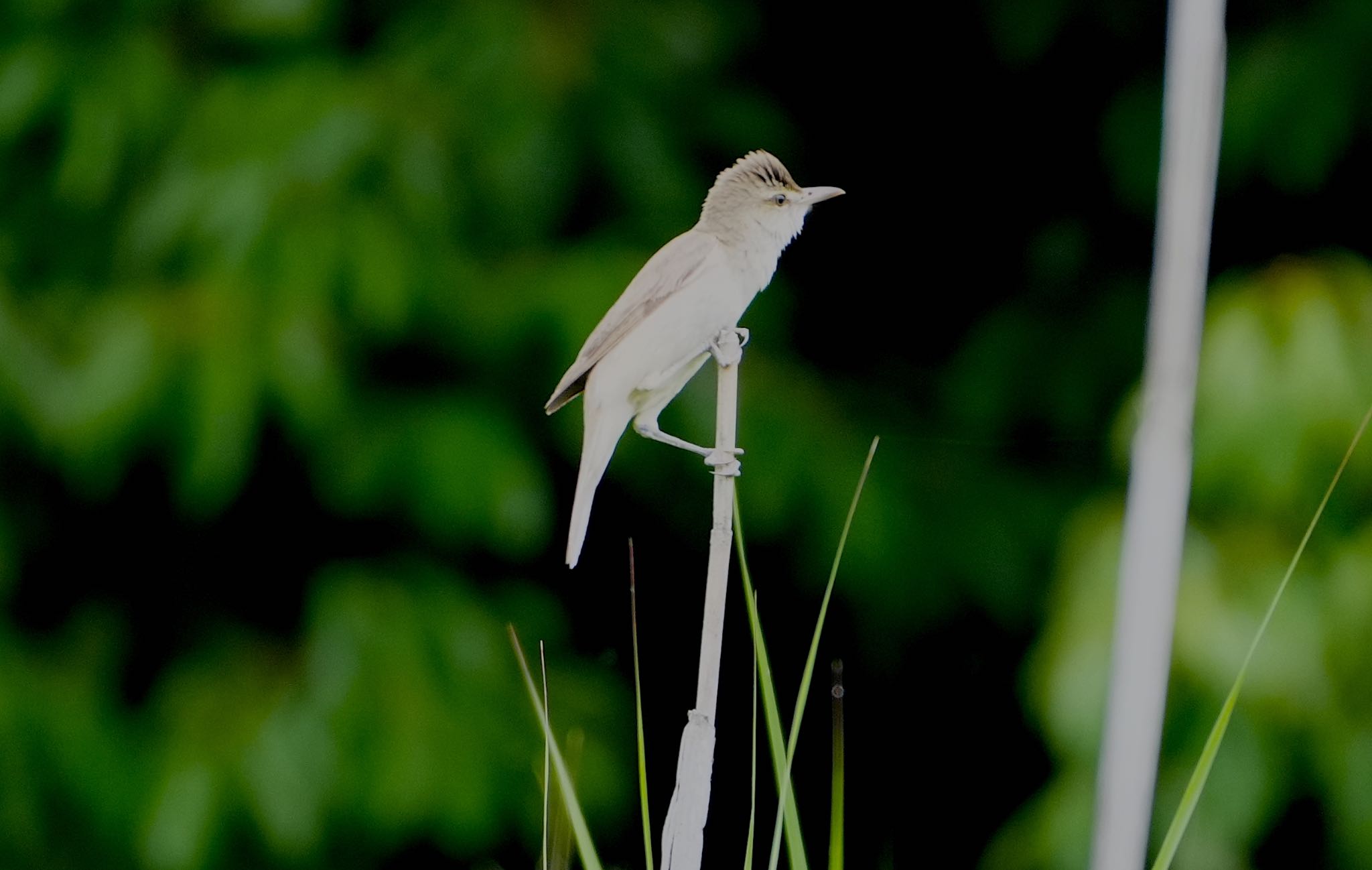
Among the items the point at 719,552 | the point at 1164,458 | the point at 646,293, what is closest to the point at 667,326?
the point at 646,293

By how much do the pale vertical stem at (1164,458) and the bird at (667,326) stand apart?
18 centimetres

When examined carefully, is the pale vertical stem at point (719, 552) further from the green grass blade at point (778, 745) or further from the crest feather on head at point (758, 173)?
the crest feather on head at point (758, 173)

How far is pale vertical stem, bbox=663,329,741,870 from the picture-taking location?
450 millimetres

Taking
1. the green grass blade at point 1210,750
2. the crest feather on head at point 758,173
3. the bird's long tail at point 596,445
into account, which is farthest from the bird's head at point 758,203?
the green grass blade at point 1210,750

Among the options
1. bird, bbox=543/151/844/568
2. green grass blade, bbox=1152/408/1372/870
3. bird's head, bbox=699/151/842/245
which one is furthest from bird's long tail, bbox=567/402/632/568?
green grass blade, bbox=1152/408/1372/870

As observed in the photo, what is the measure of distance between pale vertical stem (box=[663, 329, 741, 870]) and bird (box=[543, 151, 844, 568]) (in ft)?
0.06

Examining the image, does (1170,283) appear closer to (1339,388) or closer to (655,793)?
(1339,388)

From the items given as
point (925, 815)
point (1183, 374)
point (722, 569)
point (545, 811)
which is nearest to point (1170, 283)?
point (1183, 374)

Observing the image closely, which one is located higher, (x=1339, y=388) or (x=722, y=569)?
(x=1339, y=388)

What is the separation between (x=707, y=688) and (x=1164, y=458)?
185 mm

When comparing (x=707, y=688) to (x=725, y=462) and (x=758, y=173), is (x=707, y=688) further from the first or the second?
(x=758, y=173)

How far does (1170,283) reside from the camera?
14.0 inches

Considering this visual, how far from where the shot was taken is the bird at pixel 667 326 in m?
0.54

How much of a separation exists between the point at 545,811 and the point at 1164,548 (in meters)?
0.27
